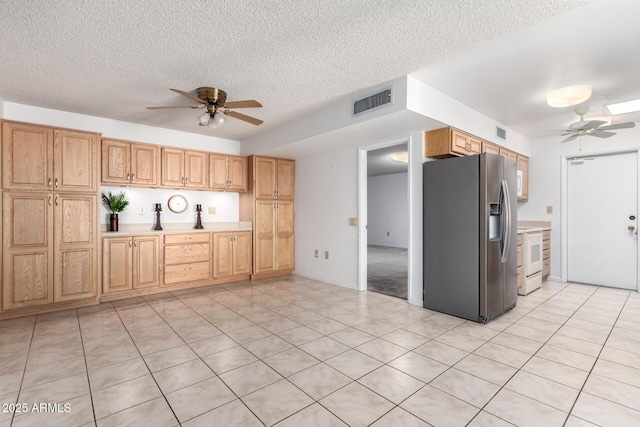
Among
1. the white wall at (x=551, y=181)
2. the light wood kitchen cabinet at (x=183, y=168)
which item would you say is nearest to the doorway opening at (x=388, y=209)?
the white wall at (x=551, y=181)

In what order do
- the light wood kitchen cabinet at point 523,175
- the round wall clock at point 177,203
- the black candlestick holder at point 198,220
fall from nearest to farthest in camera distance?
the round wall clock at point 177,203, the black candlestick holder at point 198,220, the light wood kitchen cabinet at point 523,175

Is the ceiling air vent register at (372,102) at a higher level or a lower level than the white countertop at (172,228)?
higher

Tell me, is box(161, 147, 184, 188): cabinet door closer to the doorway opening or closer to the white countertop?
the white countertop

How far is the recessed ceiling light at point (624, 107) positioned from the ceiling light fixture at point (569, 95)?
93 cm

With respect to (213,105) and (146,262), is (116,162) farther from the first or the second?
(213,105)

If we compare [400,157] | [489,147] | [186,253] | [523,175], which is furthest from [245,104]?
[400,157]

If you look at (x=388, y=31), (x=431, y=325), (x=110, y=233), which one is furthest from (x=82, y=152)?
(x=431, y=325)

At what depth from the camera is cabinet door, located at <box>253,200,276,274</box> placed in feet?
17.2

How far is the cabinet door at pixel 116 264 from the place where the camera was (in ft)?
12.9

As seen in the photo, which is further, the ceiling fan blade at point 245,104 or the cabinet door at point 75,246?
the cabinet door at point 75,246

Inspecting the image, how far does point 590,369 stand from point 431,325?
3.94 ft

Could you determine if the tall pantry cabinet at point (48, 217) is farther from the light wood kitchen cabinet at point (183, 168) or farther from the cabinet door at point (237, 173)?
the cabinet door at point (237, 173)

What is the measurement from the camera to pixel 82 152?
12.3ft

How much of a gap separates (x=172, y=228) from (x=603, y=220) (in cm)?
671
